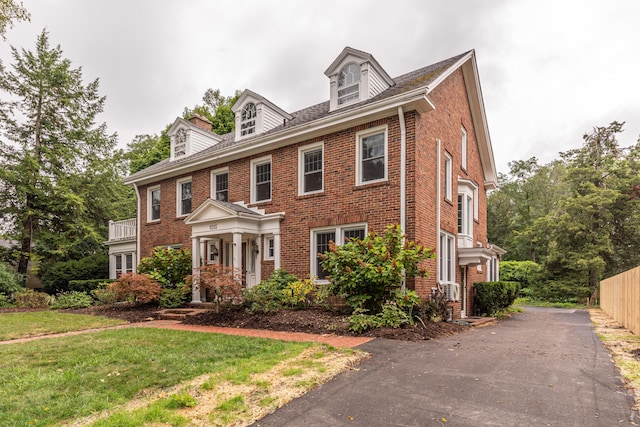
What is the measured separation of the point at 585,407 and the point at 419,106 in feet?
25.2

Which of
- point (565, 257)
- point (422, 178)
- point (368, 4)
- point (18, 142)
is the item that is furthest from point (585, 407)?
point (18, 142)

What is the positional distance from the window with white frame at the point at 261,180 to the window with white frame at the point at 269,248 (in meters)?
1.34

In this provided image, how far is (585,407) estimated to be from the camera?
4082 mm

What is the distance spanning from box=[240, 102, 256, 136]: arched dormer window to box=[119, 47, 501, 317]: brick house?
0.05m

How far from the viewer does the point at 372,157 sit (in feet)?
36.1

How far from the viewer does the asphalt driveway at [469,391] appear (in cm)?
383

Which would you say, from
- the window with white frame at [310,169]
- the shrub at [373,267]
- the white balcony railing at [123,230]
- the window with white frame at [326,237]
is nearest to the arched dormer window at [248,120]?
the window with white frame at [310,169]

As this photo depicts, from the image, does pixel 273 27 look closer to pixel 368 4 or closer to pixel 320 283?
pixel 368 4

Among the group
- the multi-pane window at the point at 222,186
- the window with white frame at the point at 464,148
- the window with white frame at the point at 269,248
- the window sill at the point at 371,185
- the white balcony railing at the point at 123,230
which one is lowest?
the window with white frame at the point at 269,248

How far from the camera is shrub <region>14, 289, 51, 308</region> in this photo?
15703 millimetres

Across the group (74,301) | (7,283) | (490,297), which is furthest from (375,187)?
(7,283)

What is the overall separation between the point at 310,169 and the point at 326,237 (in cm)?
221

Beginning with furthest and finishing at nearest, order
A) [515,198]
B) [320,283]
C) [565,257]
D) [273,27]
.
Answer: [515,198] → [565,257] → [273,27] → [320,283]

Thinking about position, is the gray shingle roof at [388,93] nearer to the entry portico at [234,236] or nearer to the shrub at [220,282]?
the entry portico at [234,236]
